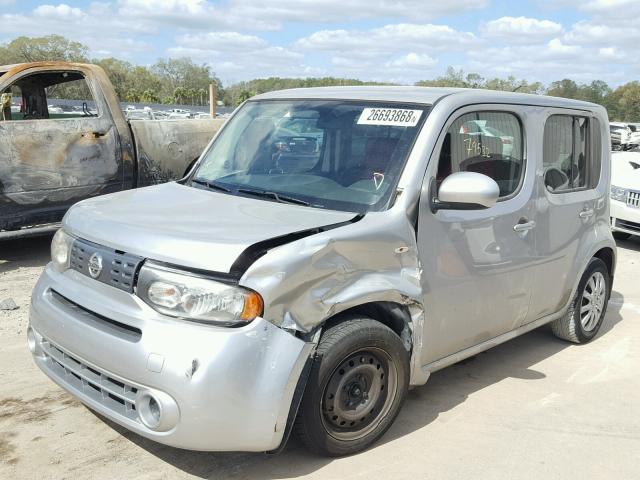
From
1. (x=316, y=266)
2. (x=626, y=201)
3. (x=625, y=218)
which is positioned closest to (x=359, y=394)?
(x=316, y=266)

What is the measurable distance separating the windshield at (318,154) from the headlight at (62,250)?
92 centimetres

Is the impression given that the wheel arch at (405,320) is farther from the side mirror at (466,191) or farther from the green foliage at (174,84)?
the green foliage at (174,84)

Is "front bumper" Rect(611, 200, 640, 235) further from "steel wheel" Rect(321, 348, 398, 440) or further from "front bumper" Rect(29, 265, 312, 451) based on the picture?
"front bumper" Rect(29, 265, 312, 451)

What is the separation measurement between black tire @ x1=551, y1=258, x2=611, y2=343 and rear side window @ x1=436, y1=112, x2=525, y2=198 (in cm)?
133

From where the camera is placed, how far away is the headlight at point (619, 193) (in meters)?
8.80

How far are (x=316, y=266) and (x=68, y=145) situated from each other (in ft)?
16.9

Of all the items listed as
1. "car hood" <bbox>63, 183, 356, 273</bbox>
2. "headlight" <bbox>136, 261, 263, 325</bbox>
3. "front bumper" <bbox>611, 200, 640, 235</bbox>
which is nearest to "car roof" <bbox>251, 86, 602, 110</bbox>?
"car hood" <bbox>63, 183, 356, 273</bbox>

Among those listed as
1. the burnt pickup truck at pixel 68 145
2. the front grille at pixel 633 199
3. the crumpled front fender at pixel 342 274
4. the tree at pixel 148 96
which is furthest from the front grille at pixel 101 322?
the tree at pixel 148 96

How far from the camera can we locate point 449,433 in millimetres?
3590

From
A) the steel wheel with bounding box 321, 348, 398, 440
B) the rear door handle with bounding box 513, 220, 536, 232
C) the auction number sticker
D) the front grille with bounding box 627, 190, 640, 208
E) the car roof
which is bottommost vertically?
the steel wheel with bounding box 321, 348, 398, 440

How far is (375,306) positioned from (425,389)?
3.80 feet

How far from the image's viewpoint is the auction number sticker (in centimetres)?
355

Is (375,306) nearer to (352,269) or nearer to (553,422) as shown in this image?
(352,269)

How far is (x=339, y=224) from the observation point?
308 cm
